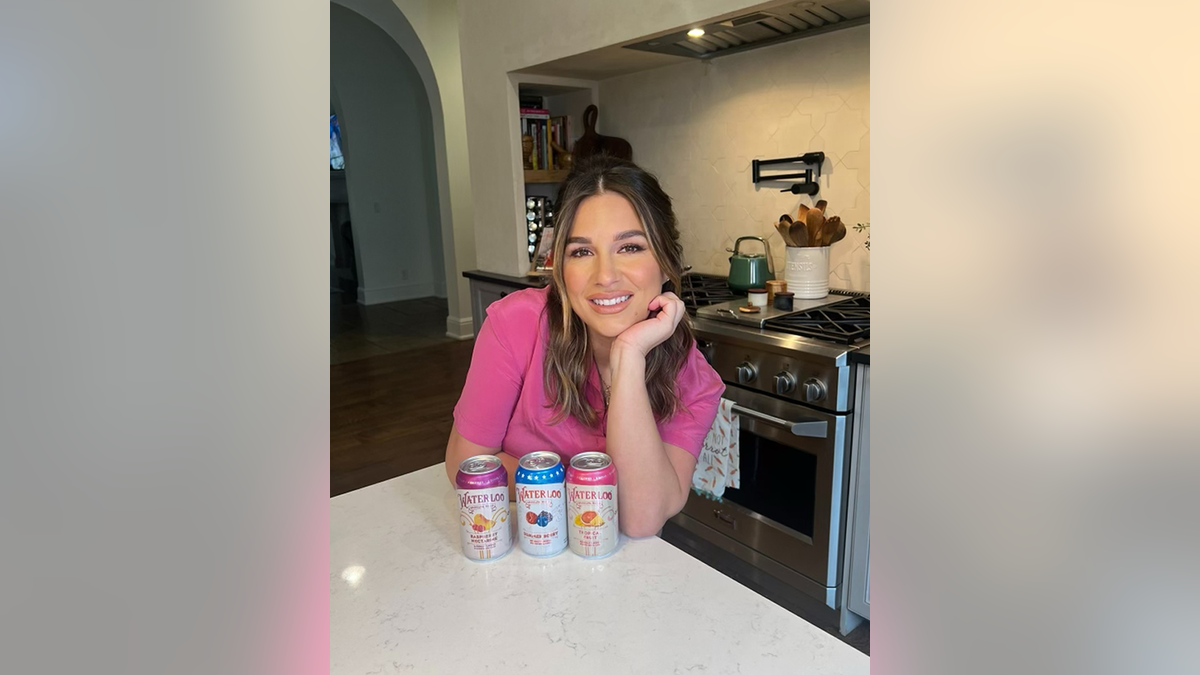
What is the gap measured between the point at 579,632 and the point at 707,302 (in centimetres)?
166

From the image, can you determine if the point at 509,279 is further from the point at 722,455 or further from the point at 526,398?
the point at 526,398

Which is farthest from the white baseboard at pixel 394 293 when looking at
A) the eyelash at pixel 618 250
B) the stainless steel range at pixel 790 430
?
the eyelash at pixel 618 250

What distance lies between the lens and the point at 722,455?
2045 mm

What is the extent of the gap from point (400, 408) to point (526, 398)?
108 inches

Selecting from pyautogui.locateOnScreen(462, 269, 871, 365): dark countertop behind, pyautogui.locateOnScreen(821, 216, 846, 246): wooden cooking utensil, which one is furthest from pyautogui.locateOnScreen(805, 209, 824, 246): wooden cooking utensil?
pyautogui.locateOnScreen(462, 269, 871, 365): dark countertop behind

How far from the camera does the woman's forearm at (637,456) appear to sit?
955 millimetres

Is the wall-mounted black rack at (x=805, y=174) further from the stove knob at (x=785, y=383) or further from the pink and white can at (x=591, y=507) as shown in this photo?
the pink and white can at (x=591, y=507)

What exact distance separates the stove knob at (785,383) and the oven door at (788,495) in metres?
0.04

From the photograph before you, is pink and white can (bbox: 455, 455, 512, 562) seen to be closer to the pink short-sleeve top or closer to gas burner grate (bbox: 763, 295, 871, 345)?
the pink short-sleeve top

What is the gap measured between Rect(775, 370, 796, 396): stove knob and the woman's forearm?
83 cm

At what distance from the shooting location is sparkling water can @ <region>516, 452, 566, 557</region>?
2.80 ft
